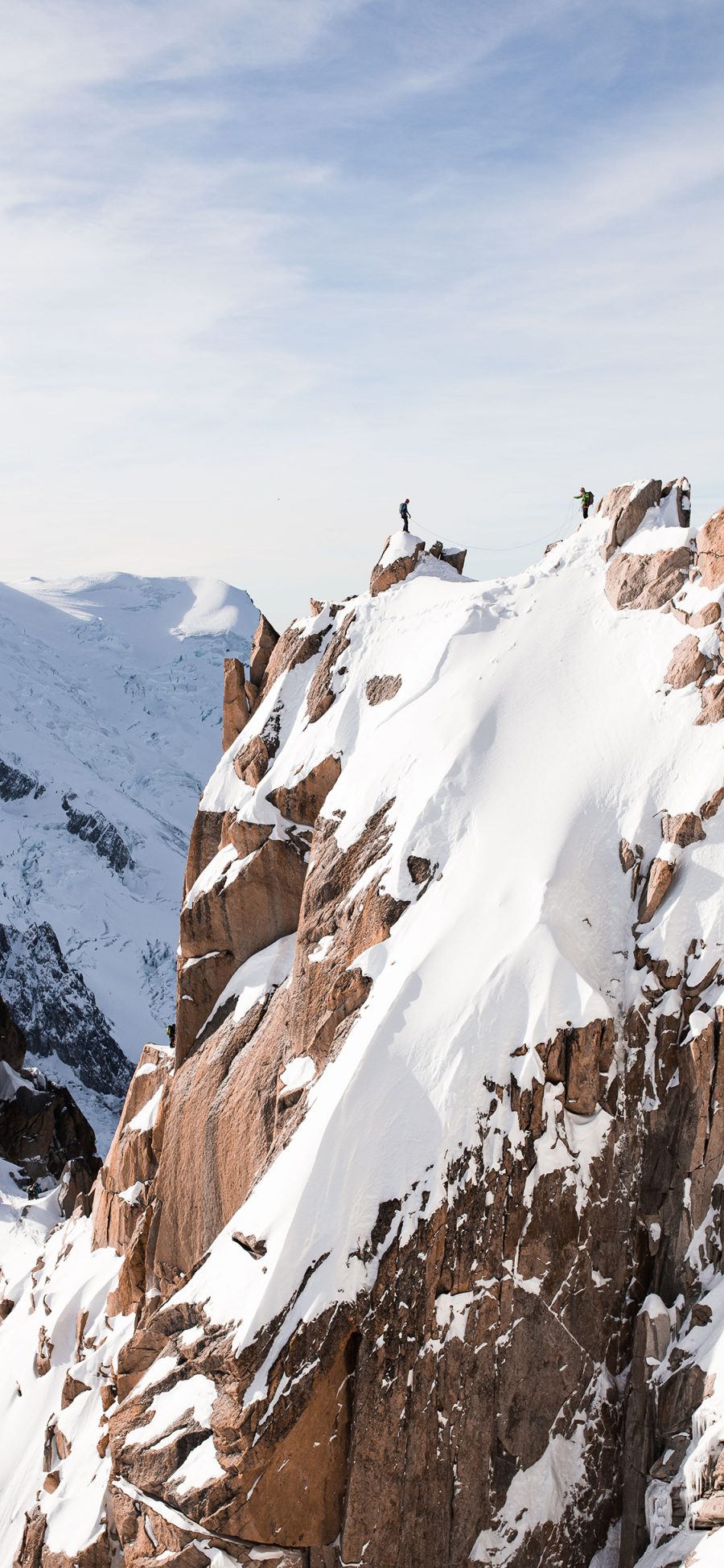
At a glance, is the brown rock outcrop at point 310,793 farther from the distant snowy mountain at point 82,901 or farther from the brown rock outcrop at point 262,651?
the distant snowy mountain at point 82,901

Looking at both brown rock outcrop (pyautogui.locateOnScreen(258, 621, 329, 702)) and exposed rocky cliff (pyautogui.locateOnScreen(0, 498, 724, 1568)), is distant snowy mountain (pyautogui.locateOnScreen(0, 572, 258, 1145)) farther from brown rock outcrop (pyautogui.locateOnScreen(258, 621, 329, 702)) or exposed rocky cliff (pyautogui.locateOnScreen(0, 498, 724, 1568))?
exposed rocky cliff (pyautogui.locateOnScreen(0, 498, 724, 1568))

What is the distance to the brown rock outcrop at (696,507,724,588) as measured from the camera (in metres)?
27.3

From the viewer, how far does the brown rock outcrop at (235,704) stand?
40250 millimetres

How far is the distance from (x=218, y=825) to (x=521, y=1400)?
2014 centimetres

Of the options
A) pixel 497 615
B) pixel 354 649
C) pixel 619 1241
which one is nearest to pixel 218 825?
pixel 354 649

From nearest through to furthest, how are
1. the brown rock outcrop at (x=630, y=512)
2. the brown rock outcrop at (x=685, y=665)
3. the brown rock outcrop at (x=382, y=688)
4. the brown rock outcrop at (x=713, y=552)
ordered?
the brown rock outcrop at (x=685, y=665)
the brown rock outcrop at (x=713, y=552)
the brown rock outcrop at (x=630, y=512)
the brown rock outcrop at (x=382, y=688)

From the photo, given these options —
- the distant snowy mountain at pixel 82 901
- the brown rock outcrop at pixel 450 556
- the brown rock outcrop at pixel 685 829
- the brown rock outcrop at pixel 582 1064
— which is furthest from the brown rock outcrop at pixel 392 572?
the distant snowy mountain at pixel 82 901

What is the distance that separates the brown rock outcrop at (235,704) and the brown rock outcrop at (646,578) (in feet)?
46.2

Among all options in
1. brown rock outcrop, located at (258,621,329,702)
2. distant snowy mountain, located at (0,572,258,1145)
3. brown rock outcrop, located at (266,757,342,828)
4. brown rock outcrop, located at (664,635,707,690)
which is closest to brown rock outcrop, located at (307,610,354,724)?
brown rock outcrop, located at (258,621,329,702)

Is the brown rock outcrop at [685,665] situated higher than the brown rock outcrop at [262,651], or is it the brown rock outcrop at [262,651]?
the brown rock outcrop at [262,651]

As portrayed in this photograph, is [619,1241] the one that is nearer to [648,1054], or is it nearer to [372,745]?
[648,1054]

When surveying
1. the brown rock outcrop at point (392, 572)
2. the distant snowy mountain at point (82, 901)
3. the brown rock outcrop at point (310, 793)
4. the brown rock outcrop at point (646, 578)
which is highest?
the brown rock outcrop at point (392, 572)

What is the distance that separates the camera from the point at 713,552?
27562 millimetres

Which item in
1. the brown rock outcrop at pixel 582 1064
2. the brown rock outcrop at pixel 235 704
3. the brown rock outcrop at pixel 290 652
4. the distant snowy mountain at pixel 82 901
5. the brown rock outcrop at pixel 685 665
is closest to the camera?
the brown rock outcrop at pixel 582 1064
